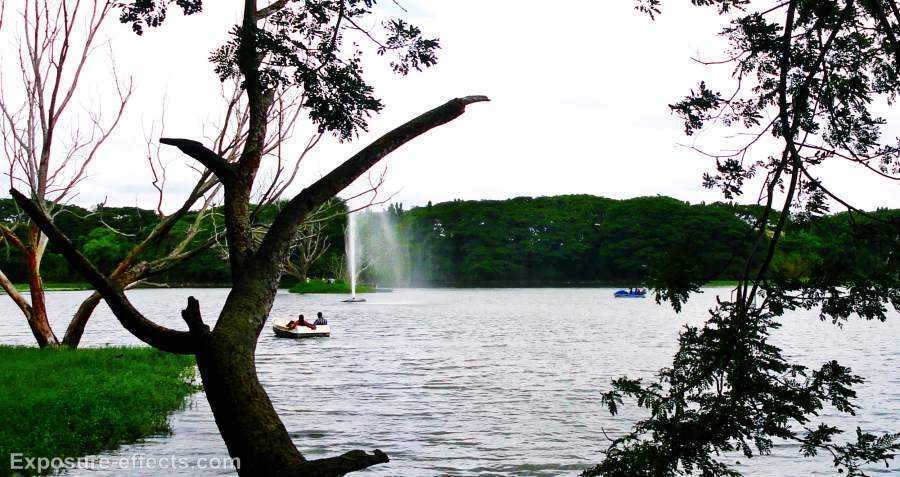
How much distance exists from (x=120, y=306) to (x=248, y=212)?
1.33 metres

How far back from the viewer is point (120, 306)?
6398 millimetres

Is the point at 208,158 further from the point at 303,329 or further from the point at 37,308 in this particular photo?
the point at 303,329

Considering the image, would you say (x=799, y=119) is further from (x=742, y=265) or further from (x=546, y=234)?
(x=546, y=234)

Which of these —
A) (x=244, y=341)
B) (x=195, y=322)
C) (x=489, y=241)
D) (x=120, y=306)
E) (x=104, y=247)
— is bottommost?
(x=244, y=341)

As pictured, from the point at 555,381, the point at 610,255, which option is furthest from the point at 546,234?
the point at 555,381

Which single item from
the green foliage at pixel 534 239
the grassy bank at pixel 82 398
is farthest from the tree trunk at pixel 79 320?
the green foliage at pixel 534 239

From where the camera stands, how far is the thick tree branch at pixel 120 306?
20.7ft

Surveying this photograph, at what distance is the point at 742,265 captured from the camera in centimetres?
548

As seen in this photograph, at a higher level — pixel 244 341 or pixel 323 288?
pixel 323 288

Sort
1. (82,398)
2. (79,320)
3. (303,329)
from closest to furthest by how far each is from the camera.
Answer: (82,398) < (79,320) < (303,329)

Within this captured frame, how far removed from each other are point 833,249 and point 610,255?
5664 inches

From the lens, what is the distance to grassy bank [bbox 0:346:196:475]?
13078 millimetres

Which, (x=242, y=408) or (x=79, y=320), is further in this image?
(x=79, y=320)

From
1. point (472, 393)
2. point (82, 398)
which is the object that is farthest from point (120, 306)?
point (472, 393)
